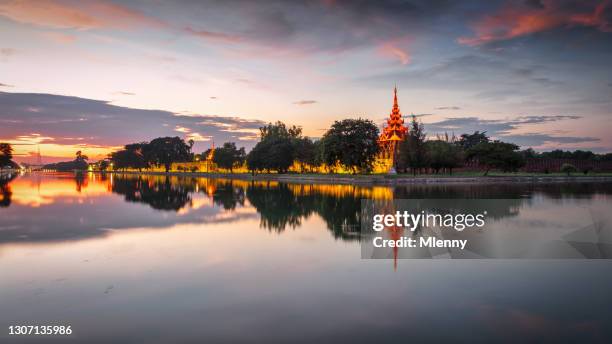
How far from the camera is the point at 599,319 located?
8.04m

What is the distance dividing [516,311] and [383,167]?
268 ft

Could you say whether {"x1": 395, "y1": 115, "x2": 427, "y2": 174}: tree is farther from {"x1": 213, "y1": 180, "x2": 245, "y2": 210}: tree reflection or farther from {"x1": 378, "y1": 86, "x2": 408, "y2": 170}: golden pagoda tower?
{"x1": 213, "y1": 180, "x2": 245, "y2": 210}: tree reflection

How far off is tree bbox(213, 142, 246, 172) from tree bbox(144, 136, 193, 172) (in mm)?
33298

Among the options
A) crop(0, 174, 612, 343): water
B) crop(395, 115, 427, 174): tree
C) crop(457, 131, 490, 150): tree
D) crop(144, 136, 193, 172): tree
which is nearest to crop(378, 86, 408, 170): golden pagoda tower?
crop(395, 115, 427, 174): tree

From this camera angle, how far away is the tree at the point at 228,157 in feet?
424

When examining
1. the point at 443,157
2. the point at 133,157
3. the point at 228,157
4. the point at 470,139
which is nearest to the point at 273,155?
the point at 443,157

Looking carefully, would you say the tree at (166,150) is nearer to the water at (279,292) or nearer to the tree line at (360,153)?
the tree line at (360,153)

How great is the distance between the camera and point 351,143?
221 feet

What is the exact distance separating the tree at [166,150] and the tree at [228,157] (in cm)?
3330

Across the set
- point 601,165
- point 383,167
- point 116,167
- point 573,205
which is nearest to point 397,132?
point 383,167

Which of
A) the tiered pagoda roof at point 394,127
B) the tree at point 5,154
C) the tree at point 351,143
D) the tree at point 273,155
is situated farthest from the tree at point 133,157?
the tree at point 351,143

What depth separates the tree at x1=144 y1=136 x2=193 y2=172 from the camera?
158m

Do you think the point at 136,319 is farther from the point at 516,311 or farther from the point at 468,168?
the point at 468,168

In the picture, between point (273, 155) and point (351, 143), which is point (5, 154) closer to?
point (273, 155)
